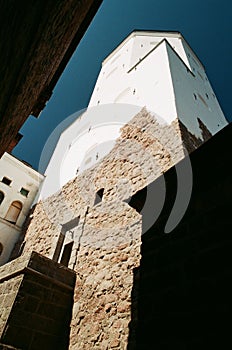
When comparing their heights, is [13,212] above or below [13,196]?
below

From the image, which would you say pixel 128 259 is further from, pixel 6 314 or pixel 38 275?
pixel 6 314

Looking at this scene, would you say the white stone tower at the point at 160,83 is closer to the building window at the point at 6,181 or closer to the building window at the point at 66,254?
the building window at the point at 66,254

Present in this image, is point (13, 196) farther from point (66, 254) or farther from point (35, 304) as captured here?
point (35, 304)

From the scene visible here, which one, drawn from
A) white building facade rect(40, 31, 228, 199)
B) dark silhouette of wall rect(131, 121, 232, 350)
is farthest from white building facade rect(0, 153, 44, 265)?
dark silhouette of wall rect(131, 121, 232, 350)

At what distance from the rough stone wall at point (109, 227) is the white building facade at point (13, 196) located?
1571mm

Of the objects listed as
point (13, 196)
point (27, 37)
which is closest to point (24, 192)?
point (13, 196)

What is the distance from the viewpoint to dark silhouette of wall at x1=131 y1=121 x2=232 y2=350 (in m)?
1.41

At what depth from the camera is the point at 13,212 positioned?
1132cm

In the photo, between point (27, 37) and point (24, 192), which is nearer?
point (27, 37)

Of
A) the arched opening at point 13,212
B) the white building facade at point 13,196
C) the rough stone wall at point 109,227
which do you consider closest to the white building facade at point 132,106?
the rough stone wall at point 109,227

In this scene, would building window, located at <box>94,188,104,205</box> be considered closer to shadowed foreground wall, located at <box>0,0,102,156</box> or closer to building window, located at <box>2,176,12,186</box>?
shadowed foreground wall, located at <box>0,0,102,156</box>

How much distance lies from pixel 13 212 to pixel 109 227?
7.59m

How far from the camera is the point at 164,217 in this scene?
87.7 inches

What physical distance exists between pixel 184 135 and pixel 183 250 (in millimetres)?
4911
